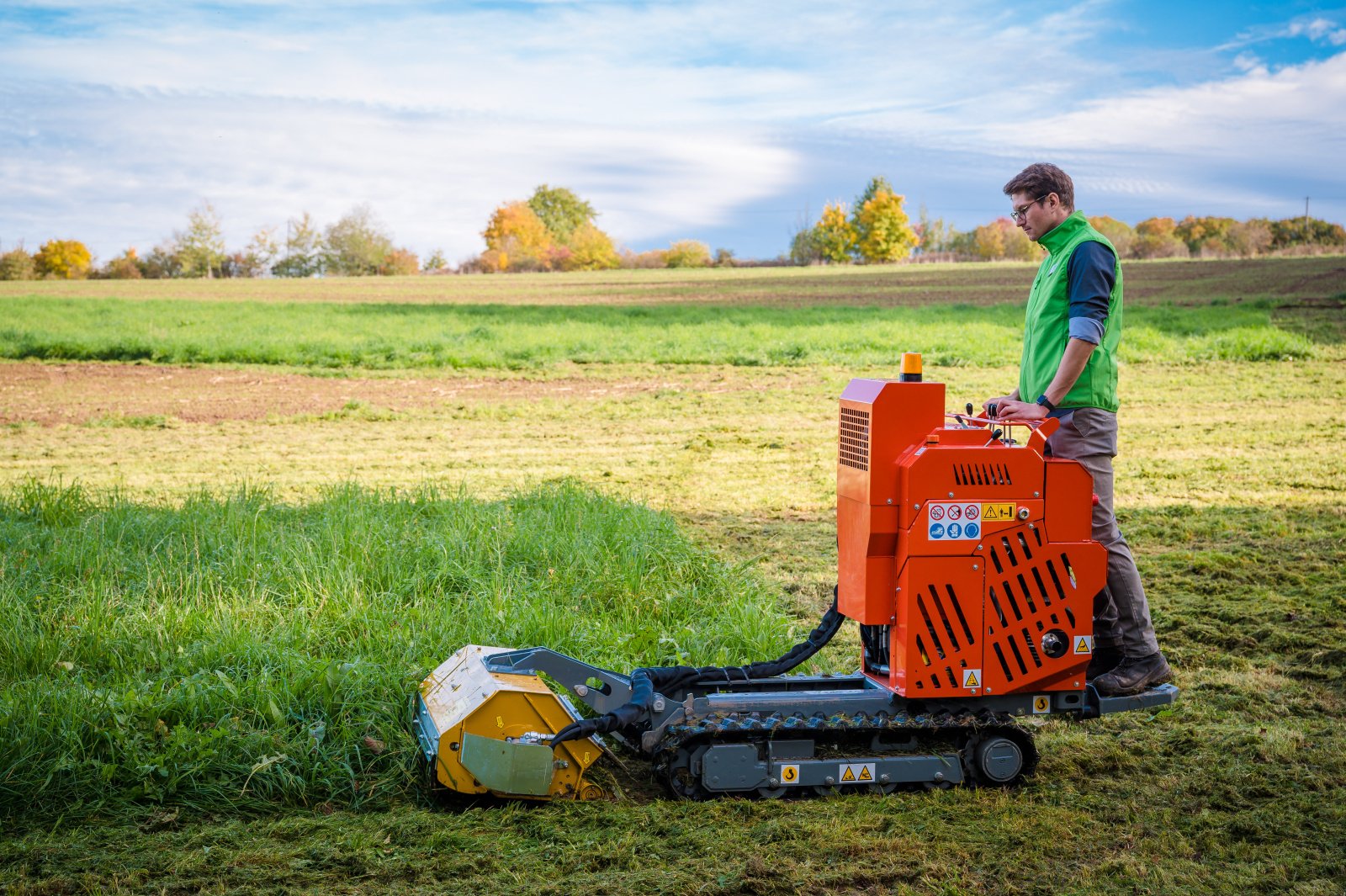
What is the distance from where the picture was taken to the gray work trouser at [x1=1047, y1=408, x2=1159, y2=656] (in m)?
4.36

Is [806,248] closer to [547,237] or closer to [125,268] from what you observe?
[547,237]

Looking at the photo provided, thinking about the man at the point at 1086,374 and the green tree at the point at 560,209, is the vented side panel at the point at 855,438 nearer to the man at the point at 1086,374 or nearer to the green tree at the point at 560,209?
the man at the point at 1086,374

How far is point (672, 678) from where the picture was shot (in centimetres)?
418

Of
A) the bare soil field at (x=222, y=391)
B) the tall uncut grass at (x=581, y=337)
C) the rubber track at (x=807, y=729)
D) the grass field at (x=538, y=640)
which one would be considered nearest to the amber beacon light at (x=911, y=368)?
the rubber track at (x=807, y=729)

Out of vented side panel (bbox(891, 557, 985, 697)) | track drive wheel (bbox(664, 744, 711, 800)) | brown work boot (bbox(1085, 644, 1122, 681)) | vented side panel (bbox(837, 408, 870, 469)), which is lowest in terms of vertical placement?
track drive wheel (bbox(664, 744, 711, 800))

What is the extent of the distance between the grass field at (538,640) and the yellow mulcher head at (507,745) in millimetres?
101

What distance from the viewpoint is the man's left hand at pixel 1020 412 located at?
411 cm

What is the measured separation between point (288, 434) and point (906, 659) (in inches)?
403

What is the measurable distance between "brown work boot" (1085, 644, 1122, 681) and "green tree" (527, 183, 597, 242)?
345 feet

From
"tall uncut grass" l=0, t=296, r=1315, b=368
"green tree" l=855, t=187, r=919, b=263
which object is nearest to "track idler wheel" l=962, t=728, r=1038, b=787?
"tall uncut grass" l=0, t=296, r=1315, b=368

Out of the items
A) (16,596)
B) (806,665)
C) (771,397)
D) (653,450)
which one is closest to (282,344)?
(771,397)

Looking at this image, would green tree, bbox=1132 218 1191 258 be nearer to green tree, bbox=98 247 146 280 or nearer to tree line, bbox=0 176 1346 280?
tree line, bbox=0 176 1346 280

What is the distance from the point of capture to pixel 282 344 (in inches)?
824

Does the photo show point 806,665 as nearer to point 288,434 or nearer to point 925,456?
point 925,456
